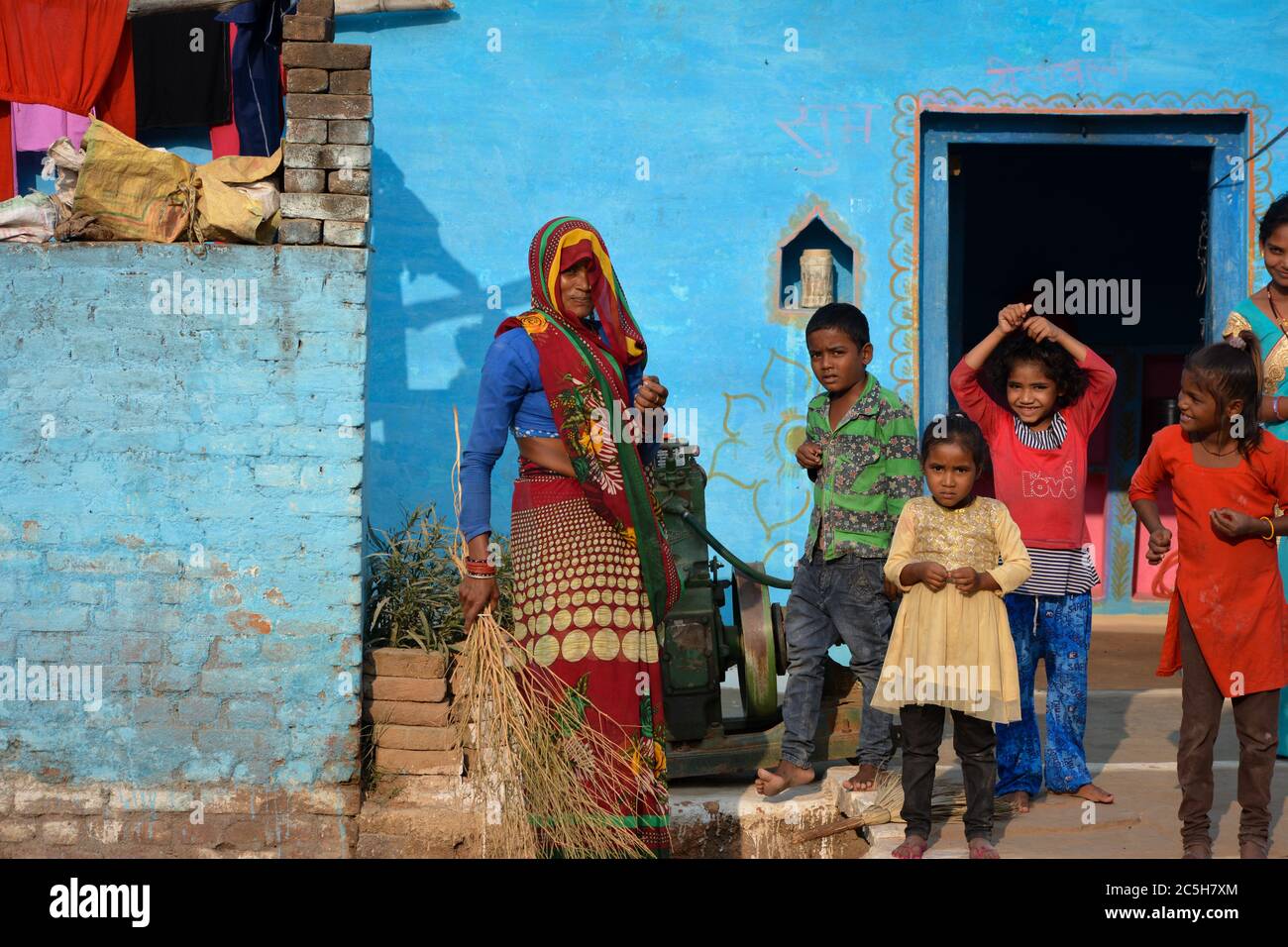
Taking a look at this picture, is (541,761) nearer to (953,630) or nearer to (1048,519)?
(953,630)

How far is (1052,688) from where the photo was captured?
5.07 m

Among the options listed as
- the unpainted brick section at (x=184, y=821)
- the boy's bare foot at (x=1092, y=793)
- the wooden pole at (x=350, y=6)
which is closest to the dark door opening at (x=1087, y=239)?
the wooden pole at (x=350, y=6)

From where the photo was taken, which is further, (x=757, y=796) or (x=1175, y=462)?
(x=757, y=796)

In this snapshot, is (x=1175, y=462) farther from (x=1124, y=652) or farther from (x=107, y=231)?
(x=1124, y=652)

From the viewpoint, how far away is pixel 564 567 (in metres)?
4.41

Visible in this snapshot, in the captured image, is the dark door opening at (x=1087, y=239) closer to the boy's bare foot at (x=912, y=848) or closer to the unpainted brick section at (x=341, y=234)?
the unpainted brick section at (x=341, y=234)

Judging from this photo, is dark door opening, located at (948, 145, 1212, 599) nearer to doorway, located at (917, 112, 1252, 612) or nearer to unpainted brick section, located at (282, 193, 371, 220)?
doorway, located at (917, 112, 1252, 612)

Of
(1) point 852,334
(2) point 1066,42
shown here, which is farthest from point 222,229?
(2) point 1066,42

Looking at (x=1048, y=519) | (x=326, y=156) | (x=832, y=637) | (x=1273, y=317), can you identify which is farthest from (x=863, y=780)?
(x=326, y=156)

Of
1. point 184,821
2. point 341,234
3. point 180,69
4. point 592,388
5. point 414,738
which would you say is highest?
point 180,69

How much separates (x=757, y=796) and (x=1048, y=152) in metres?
7.45

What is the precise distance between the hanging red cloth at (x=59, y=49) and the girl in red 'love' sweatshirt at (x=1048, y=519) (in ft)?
15.8
